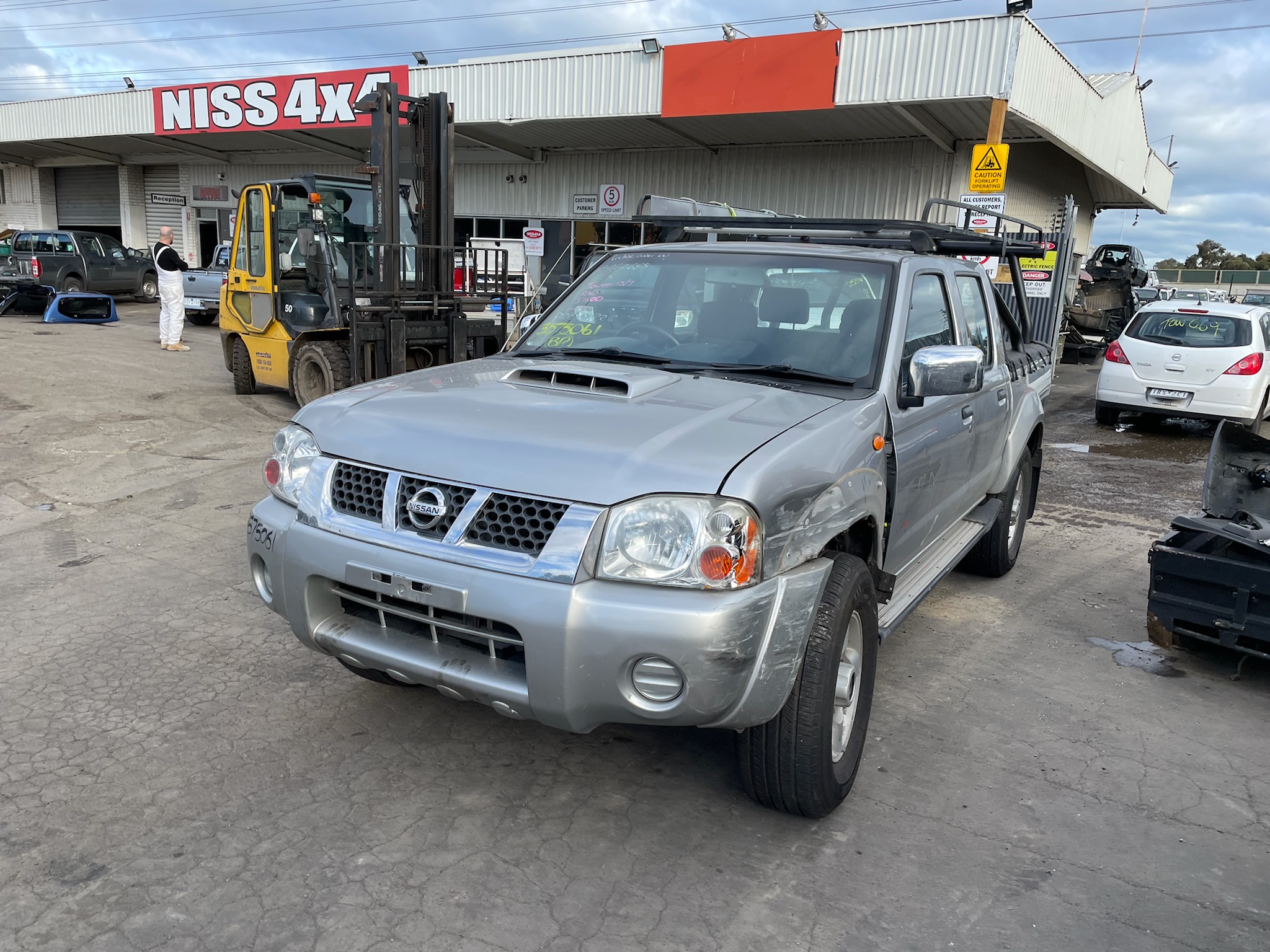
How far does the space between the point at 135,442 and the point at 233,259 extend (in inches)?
133

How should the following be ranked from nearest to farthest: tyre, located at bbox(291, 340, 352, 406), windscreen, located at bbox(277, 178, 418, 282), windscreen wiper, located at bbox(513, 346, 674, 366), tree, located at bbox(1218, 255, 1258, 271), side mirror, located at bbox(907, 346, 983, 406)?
side mirror, located at bbox(907, 346, 983, 406) → windscreen wiper, located at bbox(513, 346, 674, 366) → tyre, located at bbox(291, 340, 352, 406) → windscreen, located at bbox(277, 178, 418, 282) → tree, located at bbox(1218, 255, 1258, 271)

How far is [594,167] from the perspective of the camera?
23219mm

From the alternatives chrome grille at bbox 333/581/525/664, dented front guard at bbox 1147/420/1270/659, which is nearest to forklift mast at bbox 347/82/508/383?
chrome grille at bbox 333/581/525/664

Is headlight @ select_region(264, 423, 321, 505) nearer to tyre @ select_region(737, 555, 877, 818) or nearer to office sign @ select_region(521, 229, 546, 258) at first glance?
tyre @ select_region(737, 555, 877, 818)

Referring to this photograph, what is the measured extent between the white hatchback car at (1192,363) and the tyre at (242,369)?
1061 centimetres

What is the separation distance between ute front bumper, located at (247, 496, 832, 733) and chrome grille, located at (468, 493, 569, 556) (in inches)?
4.1

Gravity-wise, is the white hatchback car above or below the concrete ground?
above

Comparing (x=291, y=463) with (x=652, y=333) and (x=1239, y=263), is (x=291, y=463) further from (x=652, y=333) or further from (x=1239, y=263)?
(x=1239, y=263)

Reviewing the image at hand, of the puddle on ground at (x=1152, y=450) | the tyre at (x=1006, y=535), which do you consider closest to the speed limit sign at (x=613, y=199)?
the puddle on ground at (x=1152, y=450)

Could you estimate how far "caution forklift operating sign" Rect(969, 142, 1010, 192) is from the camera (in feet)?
41.4

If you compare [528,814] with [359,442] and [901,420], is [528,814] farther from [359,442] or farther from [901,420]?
A: [901,420]

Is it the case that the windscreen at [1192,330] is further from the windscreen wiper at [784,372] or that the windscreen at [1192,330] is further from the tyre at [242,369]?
the tyre at [242,369]

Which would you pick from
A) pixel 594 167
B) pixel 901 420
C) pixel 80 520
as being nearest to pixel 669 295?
pixel 901 420

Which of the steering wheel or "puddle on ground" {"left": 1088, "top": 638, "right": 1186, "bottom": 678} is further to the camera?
"puddle on ground" {"left": 1088, "top": 638, "right": 1186, "bottom": 678}
